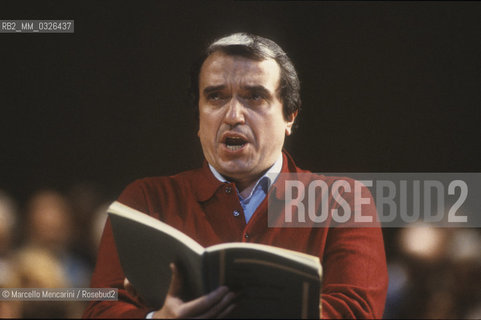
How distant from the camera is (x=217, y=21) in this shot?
1881 millimetres

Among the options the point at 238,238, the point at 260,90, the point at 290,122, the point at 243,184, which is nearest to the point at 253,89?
the point at 260,90

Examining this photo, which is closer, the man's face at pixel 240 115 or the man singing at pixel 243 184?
the man singing at pixel 243 184

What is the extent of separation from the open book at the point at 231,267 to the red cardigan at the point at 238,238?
0.73 feet

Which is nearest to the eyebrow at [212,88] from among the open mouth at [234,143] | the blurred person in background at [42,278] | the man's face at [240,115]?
the man's face at [240,115]

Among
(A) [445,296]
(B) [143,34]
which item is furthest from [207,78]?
(A) [445,296]

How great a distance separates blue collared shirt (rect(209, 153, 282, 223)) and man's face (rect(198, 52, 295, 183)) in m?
0.02

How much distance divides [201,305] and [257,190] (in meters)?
0.60

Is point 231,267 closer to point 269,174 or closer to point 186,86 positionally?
point 269,174

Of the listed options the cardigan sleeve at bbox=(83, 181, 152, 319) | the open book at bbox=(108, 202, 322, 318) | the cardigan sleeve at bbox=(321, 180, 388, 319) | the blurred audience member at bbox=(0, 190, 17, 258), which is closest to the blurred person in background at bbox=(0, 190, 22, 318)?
the blurred audience member at bbox=(0, 190, 17, 258)

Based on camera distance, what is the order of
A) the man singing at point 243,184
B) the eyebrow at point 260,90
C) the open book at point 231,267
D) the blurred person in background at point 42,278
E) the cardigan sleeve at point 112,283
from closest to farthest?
1. the open book at point 231,267
2. the cardigan sleeve at point 112,283
3. the man singing at point 243,184
4. the eyebrow at point 260,90
5. the blurred person in background at point 42,278

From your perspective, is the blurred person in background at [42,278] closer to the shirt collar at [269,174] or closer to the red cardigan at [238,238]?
the red cardigan at [238,238]

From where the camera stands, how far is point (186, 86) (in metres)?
1.89

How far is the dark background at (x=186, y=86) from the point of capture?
1865 mm

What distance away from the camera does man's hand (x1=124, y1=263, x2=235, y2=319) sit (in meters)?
1.20
